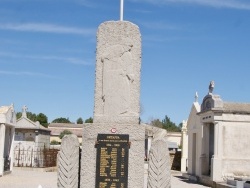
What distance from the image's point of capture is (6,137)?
90.6 ft

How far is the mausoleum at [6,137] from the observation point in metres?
25.4

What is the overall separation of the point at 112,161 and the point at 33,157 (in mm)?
23668

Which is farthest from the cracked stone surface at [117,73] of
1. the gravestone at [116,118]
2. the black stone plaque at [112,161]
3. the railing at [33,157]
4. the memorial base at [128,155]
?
the railing at [33,157]

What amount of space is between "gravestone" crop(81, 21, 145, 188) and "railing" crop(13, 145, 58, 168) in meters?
22.0

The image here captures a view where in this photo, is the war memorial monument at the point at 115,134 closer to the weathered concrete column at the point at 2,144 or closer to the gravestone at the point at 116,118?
the gravestone at the point at 116,118

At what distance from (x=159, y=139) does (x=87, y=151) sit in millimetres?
1684

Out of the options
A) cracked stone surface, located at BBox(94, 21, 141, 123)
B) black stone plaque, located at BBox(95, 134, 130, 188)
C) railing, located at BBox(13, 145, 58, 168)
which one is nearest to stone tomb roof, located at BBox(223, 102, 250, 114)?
railing, located at BBox(13, 145, 58, 168)

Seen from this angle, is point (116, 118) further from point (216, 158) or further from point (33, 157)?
point (33, 157)

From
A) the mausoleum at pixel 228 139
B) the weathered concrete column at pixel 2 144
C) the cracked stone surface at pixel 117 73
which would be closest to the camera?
the cracked stone surface at pixel 117 73

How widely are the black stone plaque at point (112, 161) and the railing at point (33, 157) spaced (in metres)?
22.1

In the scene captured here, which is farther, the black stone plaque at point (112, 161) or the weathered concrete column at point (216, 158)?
the weathered concrete column at point (216, 158)

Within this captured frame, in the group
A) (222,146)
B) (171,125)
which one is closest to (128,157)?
(222,146)

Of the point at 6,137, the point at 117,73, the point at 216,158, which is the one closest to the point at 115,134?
the point at 117,73

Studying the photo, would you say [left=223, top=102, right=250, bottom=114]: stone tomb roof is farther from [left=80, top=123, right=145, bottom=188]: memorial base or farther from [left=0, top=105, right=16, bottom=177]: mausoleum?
[left=80, top=123, right=145, bottom=188]: memorial base
